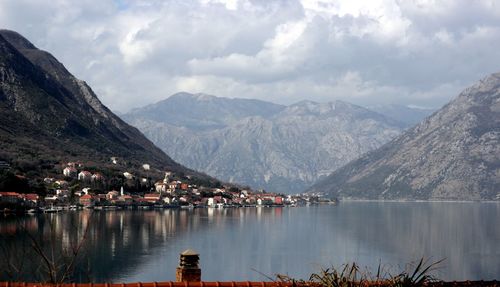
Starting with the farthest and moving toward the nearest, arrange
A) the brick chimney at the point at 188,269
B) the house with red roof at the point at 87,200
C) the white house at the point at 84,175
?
1. the white house at the point at 84,175
2. the house with red roof at the point at 87,200
3. the brick chimney at the point at 188,269

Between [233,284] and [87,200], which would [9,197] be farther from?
[233,284]

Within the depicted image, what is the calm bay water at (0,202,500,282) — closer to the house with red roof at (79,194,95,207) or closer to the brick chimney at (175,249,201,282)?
the brick chimney at (175,249,201,282)

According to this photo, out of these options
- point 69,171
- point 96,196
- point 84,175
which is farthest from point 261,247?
point 84,175

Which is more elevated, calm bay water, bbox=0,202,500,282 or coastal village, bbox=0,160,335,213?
coastal village, bbox=0,160,335,213

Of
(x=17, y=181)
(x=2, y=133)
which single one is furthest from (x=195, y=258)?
(x=2, y=133)

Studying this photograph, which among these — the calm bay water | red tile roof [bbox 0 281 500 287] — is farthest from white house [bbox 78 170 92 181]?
red tile roof [bbox 0 281 500 287]

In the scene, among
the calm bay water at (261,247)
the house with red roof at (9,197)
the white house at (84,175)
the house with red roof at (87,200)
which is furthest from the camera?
the white house at (84,175)

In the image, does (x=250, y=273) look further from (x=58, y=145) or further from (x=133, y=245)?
(x=58, y=145)

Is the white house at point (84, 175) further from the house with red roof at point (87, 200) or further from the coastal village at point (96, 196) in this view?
the house with red roof at point (87, 200)

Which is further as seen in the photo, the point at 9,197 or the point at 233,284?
the point at 9,197

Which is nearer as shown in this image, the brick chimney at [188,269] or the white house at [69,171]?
the brick chimney at [188,269]

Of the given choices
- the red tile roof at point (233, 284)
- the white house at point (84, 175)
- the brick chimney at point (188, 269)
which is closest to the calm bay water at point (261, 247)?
the brick chimney at point (188, 269)
